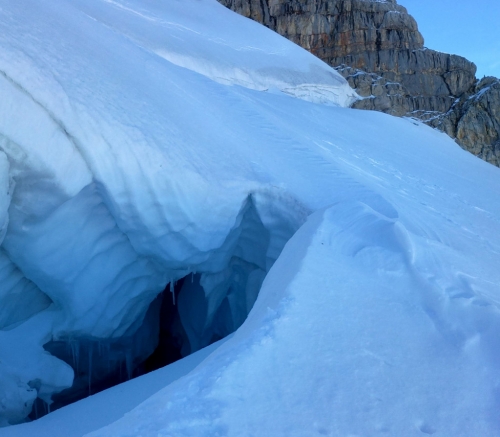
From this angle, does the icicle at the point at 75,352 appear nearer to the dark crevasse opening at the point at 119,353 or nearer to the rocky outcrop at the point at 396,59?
the dark crevasse opening at the point at 119,353

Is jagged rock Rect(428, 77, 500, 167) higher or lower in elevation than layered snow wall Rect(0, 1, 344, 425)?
higher

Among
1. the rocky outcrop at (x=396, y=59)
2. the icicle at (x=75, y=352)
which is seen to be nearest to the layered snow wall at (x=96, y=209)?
the icicle at (x=75, y=352)

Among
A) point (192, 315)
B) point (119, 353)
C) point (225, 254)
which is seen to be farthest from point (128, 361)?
point (225, 254)

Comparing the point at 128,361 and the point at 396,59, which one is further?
the point at 396,59

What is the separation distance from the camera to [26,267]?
2.43 meters

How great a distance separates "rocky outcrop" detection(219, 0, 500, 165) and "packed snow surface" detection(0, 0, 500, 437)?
1979cm

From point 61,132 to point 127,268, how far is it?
3.09 feet

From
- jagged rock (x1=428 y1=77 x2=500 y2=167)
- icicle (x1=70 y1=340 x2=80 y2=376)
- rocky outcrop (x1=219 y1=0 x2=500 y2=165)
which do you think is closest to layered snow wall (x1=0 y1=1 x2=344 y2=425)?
icicle (x1=70 y1=340 x2=80 y2=376)

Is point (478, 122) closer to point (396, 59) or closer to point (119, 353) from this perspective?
point (396, 59)

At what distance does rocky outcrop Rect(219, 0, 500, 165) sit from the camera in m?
21.9

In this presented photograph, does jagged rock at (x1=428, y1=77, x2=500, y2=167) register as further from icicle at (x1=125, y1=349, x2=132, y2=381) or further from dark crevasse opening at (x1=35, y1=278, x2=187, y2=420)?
icicle at (x1=125, y1=349, x2=132, y2=381)

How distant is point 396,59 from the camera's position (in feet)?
73.8

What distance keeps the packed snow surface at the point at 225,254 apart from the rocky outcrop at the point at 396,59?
1979cm

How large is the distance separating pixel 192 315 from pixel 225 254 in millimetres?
894
